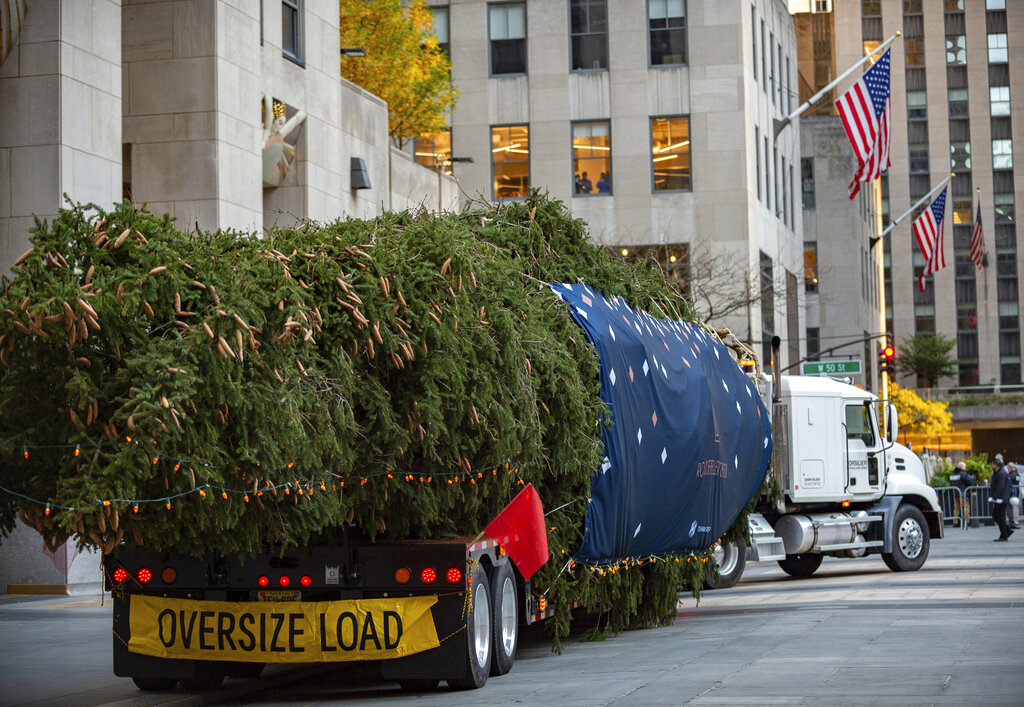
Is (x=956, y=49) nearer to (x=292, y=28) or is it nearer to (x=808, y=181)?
(x=808, y=181)

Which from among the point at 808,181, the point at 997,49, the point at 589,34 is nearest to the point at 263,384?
the point at 589,34

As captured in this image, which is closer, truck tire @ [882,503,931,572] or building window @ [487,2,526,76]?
truck tire @ [882,503,931,572]

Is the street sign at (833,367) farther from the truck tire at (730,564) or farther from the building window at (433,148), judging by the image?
the building window at (433,148)

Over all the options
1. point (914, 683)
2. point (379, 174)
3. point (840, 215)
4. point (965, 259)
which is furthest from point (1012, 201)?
point (914, 683)

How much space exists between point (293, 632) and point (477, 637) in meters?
1.49

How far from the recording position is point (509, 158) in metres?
48.8

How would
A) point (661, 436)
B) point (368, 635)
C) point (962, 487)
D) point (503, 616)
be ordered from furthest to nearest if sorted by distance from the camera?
point (962, 487)
point (661, 436)
point (503, 616)
point (368, 635)

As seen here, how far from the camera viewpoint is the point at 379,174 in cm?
2928

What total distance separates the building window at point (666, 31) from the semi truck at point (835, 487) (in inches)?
993

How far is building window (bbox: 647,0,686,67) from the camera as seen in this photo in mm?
47312

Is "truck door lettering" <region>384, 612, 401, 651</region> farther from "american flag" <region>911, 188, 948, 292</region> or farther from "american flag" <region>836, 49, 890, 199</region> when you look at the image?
"american flag" <region>911, 188, 948, 292</region>

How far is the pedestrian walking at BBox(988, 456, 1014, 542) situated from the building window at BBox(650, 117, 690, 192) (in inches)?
596

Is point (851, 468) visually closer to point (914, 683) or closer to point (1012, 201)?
point (914, 683)

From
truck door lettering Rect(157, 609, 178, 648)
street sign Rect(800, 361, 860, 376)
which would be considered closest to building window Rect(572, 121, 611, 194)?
street sign Rect(800, 361, 860, 376)
